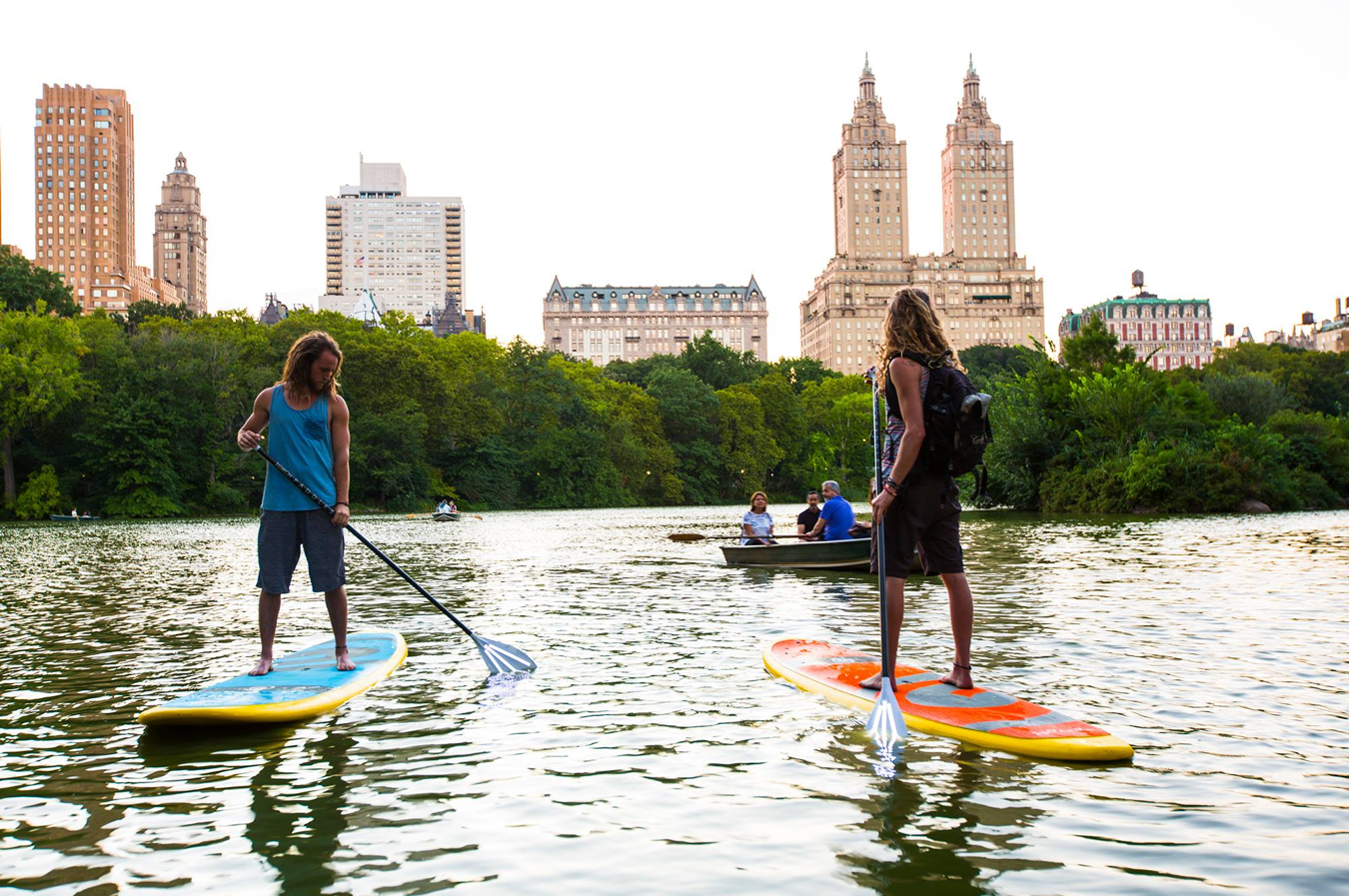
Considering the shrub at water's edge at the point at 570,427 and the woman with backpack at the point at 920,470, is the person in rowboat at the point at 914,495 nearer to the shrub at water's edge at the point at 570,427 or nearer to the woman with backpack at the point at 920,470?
the woman with backpack at the point at 920,470

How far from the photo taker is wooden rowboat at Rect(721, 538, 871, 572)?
55.2ft

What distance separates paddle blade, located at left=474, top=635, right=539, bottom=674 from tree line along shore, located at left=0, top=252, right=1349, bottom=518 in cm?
3726

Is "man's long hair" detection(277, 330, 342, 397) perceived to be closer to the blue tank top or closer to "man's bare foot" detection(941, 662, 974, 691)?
the blue tank top

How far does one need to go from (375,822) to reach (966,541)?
22.6m

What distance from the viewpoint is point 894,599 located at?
22.3ft

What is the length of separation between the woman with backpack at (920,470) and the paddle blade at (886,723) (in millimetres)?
355

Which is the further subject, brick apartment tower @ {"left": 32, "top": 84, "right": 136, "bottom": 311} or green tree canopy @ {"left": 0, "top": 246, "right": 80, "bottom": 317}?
brick apartment tower @ {"left": 32, "top": 84, "right": 136, "bottom": 311}

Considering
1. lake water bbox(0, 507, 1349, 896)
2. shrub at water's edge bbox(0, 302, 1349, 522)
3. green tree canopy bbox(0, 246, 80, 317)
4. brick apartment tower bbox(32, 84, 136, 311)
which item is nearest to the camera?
lake water bbox(0, 507, 1349, 896)

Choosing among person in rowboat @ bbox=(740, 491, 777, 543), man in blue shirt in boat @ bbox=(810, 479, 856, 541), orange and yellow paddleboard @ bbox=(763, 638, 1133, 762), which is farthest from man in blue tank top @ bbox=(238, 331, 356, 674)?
person in rowboat @ bbox=(740, 491, 777, 543)

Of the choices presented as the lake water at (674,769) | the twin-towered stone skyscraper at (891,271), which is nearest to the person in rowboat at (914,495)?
A: the lake water at (674,769)

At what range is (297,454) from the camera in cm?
724

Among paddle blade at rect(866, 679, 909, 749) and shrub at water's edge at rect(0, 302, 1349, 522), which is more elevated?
shrub at water's edge at rect(0, 302, 1349, 522)

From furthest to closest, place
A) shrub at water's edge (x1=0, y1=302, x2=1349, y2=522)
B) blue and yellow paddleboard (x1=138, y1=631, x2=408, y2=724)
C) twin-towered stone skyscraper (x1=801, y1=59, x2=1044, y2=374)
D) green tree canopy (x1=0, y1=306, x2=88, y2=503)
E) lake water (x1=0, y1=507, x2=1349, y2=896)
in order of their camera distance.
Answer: twin-towered stone skyscraper (x1=801, y1=59, x2=1044, y2=374)
green tree canopy (x1=0, y1=306, x2=88, y2=503)
shrub at water's edge (x1=0, y1=302, x2=1349, y2=522)
blue and yellow paddleboard (x1=138, y1=631, x2=408, y2=724)
lake water (x1=0, y1=507, x2=1349, y2=896)

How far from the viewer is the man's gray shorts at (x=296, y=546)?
7.20 meters
